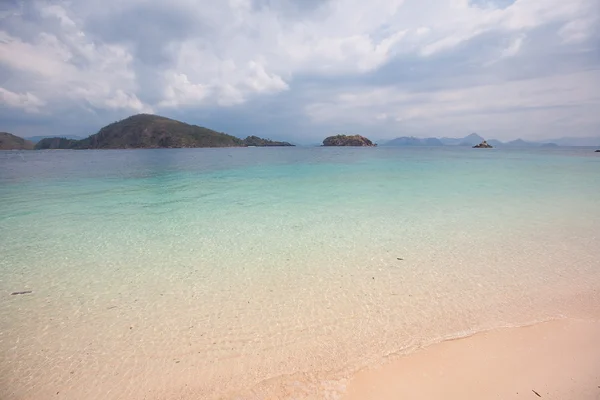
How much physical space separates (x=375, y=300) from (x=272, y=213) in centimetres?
951

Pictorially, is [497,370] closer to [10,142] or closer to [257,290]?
[257,290]

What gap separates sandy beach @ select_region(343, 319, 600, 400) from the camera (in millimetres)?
4332

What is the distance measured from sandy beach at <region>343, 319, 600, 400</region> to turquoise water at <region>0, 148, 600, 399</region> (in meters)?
0.34

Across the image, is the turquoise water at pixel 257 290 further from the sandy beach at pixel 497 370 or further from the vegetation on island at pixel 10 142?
the vegetation on island at pixel 10 142

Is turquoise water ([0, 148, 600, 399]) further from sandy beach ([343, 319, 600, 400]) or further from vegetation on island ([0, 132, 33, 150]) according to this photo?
vegetation on island ([0, 132, 33, 150])

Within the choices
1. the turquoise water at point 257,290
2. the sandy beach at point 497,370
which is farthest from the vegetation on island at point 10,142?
the sandy beach at point 497,370

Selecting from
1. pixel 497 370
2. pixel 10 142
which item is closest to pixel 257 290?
pixel 497 370

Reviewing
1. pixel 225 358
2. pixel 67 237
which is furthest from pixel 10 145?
pixel 225 358

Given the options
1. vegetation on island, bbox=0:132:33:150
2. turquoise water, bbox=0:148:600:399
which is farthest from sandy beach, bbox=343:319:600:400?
vegetation on island, bbox=0:132:33:150

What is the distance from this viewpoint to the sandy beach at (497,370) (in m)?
4.33

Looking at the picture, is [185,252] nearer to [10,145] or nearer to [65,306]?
[65,306]

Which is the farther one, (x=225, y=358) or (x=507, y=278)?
(x=507, y=278)

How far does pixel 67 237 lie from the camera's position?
11961 mm

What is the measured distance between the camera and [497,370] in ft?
15.6
